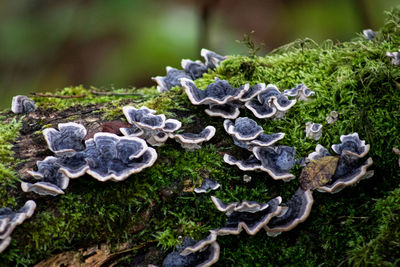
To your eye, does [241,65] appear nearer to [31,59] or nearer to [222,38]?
[222,38]

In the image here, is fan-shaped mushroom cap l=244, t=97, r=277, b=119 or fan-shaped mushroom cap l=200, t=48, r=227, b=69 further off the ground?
fan-shaped mushroom cap l=200, t=48, r=227, b=69

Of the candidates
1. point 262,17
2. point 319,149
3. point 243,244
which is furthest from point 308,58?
point 262,17

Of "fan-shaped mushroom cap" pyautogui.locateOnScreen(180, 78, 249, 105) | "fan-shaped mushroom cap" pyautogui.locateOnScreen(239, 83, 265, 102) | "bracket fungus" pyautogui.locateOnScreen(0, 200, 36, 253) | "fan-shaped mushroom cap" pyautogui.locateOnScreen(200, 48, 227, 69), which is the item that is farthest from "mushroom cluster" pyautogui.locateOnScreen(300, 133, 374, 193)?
"bracket fungus" pyautogui.locateOnScreen(0, 200, 36, 253)

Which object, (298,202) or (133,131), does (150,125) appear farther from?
(298,202)

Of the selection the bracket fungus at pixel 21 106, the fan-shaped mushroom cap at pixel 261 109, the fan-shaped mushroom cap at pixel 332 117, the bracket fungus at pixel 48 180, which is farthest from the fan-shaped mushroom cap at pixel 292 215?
the bracket fungus at pixel 21 106

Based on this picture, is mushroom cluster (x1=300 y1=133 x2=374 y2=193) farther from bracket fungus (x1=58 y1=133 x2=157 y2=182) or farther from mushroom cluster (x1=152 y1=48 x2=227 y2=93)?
mushroom cluster (x1=152 y1=48 x2=227 y2=93)

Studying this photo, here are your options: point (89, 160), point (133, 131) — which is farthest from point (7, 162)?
point (133, 131)

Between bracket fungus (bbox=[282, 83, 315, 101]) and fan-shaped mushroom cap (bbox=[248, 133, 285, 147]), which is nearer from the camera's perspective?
fan-shaped mushroom cap (bbox=[248, 133, 285, 147])

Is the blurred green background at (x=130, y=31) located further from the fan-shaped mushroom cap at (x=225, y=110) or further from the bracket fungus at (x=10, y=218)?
the bracket fungus at (x=10, y=218)
